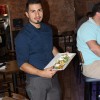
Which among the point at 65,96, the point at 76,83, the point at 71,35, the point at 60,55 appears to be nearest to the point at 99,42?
the point at 60,55

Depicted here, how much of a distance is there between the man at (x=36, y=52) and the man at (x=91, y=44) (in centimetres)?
39

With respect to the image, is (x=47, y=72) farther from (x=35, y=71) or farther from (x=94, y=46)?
(x=94, y=46)

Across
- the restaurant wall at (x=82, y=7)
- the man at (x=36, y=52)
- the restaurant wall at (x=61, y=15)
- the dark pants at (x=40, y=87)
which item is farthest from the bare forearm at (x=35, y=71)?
the restaurant wall at (x=82, y=7)

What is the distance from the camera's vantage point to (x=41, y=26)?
7.29ft

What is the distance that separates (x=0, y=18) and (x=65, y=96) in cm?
320

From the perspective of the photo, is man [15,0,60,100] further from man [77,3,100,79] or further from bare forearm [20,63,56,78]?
man [77,3,100,79]

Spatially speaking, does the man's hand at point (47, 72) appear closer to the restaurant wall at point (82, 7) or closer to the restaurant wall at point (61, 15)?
the restaurant wall at point (61, 15)

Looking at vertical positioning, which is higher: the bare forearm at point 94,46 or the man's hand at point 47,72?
the bare forearm at point 94,46

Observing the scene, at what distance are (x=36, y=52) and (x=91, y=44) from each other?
0.58 m

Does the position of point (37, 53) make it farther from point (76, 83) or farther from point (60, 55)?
point (76, 83)

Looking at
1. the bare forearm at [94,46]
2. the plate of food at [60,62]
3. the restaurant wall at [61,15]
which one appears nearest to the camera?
the plate of food at [60,62]

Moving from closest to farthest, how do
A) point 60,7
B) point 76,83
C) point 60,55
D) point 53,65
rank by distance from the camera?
point 53,65, point 60,55, point 76,83, point 60,7

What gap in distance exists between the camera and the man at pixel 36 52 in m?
2.06

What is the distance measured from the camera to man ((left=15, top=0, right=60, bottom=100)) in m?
2.06
